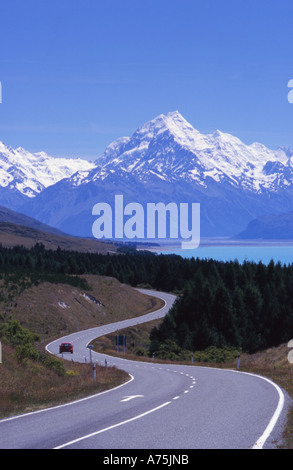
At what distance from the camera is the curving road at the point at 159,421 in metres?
12.3

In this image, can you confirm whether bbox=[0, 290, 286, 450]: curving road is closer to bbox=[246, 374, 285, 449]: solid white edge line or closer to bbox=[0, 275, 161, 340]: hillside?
bbox=[246, 374, 285, 449]: solid white edge line

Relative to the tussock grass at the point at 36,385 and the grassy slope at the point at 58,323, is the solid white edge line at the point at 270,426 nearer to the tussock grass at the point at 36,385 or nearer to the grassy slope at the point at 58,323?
the tussock grass at the point at 36,385

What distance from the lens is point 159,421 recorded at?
50.0ft

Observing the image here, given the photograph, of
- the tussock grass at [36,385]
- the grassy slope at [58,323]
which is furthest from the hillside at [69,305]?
the tussock grass at [36,385]

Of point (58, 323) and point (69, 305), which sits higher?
point (69, 305)

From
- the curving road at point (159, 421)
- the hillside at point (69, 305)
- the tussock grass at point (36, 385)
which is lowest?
the hillside at point (69, 305)

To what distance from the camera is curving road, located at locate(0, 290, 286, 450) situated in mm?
12328

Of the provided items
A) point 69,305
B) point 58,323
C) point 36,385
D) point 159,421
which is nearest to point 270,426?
point 159,421

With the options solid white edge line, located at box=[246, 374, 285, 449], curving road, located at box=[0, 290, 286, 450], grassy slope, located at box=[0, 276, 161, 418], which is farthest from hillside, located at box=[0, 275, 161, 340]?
solid white edge line, located at box=[246, 374, 285, 449]

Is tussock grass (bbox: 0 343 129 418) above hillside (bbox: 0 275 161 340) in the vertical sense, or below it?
above

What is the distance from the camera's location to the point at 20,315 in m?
94.2

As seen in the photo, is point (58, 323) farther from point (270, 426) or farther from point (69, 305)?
point (270, 426)

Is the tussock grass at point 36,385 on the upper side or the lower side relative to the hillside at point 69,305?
upper
